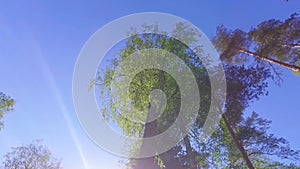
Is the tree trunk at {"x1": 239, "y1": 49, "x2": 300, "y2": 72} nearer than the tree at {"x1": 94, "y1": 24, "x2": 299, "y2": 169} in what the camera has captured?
Yes

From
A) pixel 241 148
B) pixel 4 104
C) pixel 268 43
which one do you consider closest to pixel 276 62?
pixel 268 43

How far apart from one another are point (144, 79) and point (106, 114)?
13.2ft

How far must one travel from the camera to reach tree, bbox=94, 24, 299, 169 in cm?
1536

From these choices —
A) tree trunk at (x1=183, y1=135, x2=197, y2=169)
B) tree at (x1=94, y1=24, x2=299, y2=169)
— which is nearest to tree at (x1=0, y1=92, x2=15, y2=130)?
tree at (x1=94, y1=24, x2=299, y2=169)

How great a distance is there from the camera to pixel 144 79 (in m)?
17.1

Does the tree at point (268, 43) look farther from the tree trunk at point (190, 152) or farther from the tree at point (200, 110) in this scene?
the tree trunk at point (190, 152)

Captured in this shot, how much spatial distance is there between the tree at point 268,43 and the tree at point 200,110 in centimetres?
87

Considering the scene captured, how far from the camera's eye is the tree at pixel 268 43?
Result: 12.4 metres

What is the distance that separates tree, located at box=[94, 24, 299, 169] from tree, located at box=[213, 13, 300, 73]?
2.86 ft

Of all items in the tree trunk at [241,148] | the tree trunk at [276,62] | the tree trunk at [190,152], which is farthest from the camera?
the tree trunk at [190,152]

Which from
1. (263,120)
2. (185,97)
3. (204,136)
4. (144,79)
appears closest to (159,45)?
(144,79)

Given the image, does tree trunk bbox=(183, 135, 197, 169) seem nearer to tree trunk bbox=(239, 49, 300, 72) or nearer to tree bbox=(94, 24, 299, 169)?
tree bbox=(94, 24, 299, 169)

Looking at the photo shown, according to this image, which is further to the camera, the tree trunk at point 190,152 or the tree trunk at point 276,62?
the tree trunk at point 190,152

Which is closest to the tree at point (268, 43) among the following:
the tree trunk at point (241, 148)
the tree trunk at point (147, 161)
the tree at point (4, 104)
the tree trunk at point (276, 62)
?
the tree trunk at point (276, 62)
